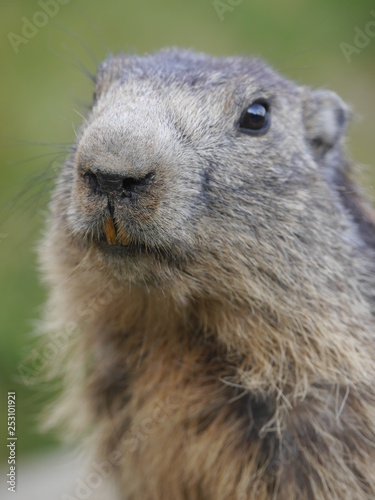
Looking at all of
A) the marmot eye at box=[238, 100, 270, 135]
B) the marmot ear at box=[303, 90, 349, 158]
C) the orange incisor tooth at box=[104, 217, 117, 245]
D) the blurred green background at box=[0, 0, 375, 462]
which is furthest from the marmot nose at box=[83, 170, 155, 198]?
the blurred green background at box=[0, 0, 375, 462]

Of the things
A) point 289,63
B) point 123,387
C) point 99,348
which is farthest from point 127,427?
point 289,63

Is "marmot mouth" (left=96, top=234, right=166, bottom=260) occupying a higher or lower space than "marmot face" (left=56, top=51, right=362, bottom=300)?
lower

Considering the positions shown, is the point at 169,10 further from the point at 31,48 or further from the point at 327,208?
the point at 327,208

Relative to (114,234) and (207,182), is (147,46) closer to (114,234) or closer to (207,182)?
(207,182)

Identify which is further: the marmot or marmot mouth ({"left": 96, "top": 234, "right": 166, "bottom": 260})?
the marmot

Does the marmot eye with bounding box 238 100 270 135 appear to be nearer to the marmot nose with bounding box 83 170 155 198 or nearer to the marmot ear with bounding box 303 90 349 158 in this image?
the marmot ear with bounding box 303 90 349 158

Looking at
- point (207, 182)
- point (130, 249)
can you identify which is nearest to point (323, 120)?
point (207, 182)
